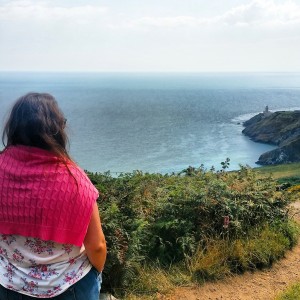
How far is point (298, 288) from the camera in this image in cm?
464

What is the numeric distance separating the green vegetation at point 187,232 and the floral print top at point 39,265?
6.24ft

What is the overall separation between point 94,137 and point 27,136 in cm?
7014

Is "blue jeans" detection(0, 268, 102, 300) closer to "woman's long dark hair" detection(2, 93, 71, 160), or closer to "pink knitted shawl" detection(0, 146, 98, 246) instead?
"pink knitted shawl" detection(0, 146, 98, 246)

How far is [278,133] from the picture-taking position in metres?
69.3

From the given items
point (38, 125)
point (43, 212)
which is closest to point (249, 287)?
point (43, 212)

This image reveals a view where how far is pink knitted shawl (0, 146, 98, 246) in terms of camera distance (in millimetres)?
2033

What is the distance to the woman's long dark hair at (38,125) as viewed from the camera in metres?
2.08

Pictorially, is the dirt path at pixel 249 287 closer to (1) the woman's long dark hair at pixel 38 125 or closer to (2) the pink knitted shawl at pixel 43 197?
(2) the pink knitted shawl at pixel 43 197

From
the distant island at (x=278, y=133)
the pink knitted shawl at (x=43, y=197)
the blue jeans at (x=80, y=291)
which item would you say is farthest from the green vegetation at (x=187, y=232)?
the distant island at (x=278, y=133)

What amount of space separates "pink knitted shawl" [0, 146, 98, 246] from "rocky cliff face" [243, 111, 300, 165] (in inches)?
2007

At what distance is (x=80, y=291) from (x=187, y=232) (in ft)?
10.8

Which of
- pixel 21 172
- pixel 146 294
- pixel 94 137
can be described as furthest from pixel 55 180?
pixel 94 137

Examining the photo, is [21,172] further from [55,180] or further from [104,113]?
[104,113]

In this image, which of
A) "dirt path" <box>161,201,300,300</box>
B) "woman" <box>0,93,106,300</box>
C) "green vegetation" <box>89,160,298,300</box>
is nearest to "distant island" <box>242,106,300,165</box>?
"green vegetation" <box>89,160,298,300</box>
